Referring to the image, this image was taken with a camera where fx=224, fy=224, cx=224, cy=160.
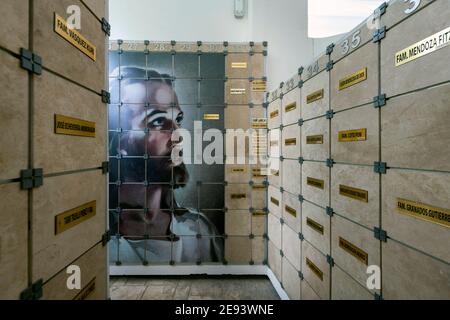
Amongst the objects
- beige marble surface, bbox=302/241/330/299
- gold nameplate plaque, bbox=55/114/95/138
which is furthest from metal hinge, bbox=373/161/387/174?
gold nameplate plaque, bbox=55/114/95/138

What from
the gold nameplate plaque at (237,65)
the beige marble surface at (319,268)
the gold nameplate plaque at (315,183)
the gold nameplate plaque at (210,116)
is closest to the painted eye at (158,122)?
the gold nameplate plaque at (210,116)

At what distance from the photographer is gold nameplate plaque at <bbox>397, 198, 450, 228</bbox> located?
1290 millimetres

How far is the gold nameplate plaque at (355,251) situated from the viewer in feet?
6.17

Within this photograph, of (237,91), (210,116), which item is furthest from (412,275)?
(237,91)

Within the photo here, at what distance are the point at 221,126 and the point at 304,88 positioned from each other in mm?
1781

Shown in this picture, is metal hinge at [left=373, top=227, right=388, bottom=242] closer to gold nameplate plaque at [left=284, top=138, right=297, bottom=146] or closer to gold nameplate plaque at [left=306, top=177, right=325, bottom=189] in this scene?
gold nameplate plaque at [left=306, top=177, right=325, bottom=189]

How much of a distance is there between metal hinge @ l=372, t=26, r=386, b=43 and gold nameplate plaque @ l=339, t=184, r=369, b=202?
4.00 feet

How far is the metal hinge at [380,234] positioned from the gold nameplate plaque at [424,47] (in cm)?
123

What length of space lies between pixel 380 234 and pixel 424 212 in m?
0.42

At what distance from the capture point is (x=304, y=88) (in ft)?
9.71

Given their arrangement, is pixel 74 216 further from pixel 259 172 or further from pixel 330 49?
pixel 259 172

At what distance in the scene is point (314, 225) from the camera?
2.68m

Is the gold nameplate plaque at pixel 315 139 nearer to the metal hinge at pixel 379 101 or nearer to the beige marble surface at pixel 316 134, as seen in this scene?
the beige marble surface at pixel 316 134
